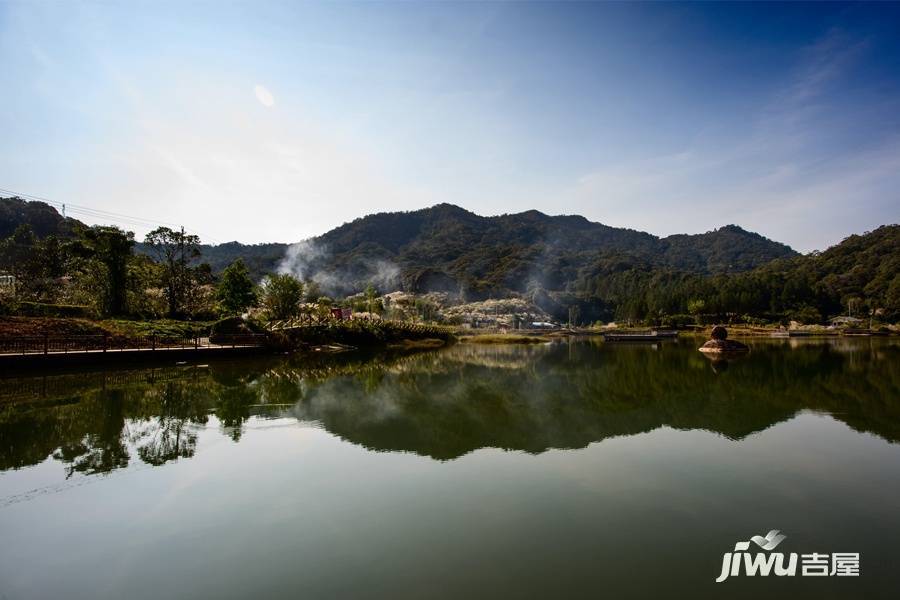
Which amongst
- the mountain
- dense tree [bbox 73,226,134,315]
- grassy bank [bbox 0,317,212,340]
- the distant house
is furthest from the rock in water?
the mountain

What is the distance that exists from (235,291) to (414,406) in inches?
1864

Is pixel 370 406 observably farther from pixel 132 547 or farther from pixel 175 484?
pixel 132 547

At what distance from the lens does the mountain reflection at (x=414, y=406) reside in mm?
14203

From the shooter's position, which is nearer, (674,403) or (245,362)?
(674,403)

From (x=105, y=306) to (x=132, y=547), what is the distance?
47.2 meters

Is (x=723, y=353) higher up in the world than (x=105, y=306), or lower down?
lower down

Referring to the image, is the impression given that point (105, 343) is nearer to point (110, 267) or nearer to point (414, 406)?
point (110, 267)

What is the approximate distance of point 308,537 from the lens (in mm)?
7961

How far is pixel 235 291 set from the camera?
2338 inches

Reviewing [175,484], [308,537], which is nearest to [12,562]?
[175,484]

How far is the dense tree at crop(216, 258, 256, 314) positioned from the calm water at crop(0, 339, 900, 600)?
3860cm

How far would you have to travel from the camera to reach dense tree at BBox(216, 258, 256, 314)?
193 ft

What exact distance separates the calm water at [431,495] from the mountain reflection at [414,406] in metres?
0.16

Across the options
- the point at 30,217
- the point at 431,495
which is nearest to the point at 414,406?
the point at 431,495
